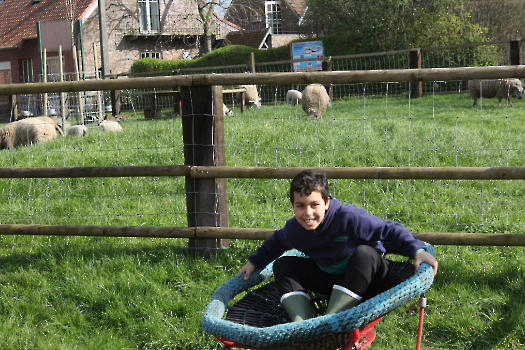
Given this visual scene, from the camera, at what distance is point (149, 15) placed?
109 ft

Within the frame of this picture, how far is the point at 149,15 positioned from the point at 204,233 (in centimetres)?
3146

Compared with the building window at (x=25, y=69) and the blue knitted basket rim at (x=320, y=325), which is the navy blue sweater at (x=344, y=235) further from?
→ the building window at (x=25, y=69)

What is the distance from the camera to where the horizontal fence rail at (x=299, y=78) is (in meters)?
3.52

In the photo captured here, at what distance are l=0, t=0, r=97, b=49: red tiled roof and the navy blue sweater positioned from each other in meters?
28.9

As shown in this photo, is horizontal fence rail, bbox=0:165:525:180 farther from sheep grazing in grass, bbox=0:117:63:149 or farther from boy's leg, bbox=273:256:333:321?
sheep grazing in grass, bbox=0:117:63:149

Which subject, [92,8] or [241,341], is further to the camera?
[92,8]

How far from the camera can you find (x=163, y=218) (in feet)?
17.5

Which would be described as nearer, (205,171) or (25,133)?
(205,171)

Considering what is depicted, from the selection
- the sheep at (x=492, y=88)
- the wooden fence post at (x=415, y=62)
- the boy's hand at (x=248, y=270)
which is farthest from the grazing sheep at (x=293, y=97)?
the boy's hand at (x=248, y=270)

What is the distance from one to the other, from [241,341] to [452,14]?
2165 cm

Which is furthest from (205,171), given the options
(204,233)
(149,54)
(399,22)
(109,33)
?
(149,54)

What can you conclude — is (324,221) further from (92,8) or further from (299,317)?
(92,8)

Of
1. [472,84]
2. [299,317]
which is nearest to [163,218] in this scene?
[299,317]

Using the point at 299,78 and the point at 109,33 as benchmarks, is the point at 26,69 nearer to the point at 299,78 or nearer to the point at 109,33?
the point at 109,33
